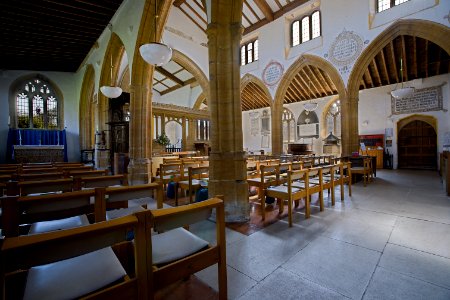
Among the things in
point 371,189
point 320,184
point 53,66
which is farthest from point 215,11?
point 53,66

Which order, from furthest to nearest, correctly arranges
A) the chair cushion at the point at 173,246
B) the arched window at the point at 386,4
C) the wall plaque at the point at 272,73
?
the wall plaque at the point at 272,73
the arched window at the point at 386,4
the chair cushion at the point at 173,246

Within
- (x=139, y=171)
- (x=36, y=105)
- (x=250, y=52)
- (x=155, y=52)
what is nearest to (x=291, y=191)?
(x=155, y=52)

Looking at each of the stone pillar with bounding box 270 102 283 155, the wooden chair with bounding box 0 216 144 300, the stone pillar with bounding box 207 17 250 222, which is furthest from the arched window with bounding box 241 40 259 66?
the wooden chair with bounding box 0 216 144 300

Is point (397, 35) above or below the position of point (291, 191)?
above

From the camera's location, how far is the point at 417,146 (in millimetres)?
9977

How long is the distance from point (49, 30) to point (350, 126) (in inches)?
429

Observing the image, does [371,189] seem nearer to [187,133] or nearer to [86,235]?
[86,235]

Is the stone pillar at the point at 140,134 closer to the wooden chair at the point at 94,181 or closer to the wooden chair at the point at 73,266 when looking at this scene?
the wooden chair at the point at 94,181

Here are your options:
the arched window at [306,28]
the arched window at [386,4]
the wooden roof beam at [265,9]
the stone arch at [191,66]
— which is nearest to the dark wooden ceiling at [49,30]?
the stone arch at [191,66]

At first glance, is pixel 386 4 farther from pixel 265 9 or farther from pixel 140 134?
pixel 140 134

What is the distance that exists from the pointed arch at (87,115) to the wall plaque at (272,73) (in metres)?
8.36

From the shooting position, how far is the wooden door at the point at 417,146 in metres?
9.73

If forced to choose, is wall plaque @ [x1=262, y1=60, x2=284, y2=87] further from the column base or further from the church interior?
the column base

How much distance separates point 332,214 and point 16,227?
349 cm
